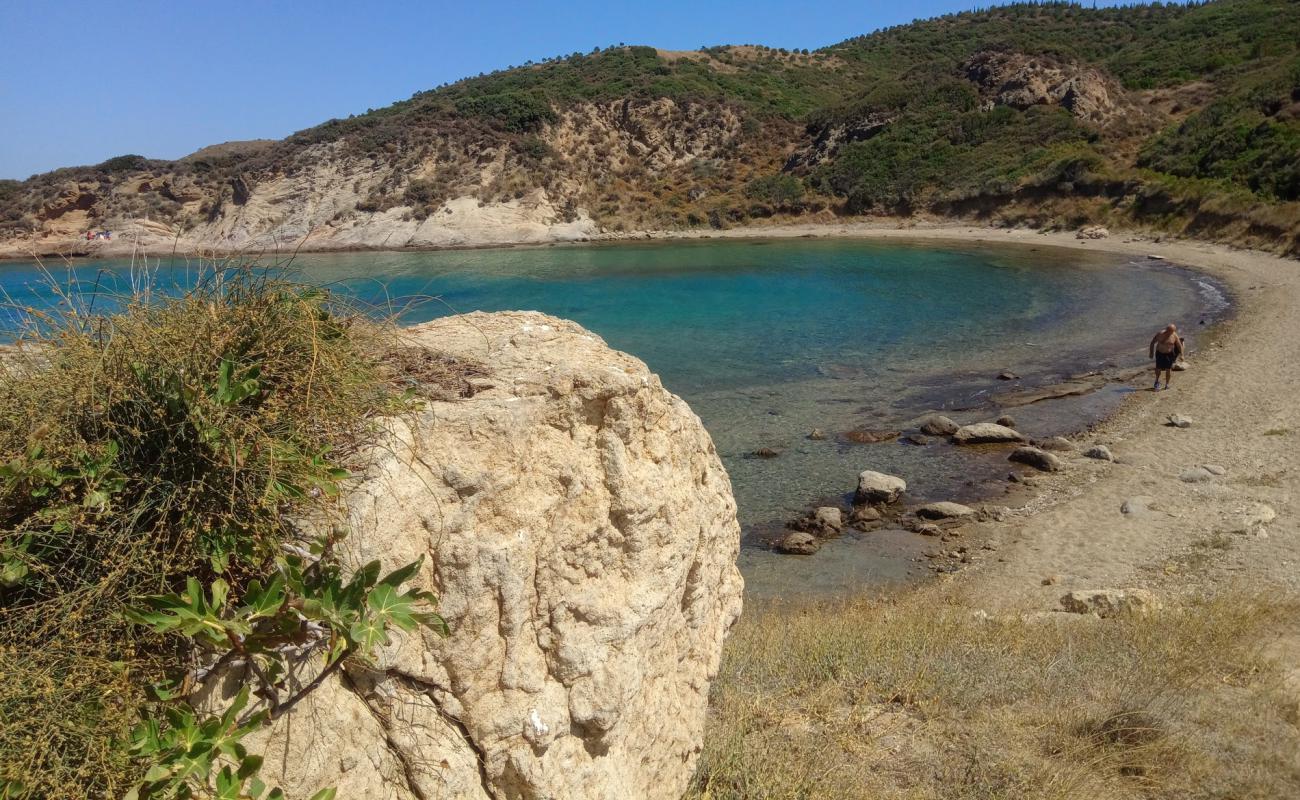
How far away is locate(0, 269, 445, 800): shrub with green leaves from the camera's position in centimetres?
176

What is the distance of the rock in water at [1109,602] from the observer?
7.43 m

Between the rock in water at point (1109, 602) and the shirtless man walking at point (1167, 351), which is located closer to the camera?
the rock in water at point (1109, 602)

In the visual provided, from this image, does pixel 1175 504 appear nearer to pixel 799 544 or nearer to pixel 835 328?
pixel 799 544

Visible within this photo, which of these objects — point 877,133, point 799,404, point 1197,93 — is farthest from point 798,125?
point 799,404

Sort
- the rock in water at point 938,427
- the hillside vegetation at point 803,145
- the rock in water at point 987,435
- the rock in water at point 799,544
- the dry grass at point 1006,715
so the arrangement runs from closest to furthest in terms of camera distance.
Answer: the dry grass at point 1006,715, the rock in water at point 799,544, the rock in water at point 987,435, the rock in water at point 938,427, the hillside vegetation at point 803,145

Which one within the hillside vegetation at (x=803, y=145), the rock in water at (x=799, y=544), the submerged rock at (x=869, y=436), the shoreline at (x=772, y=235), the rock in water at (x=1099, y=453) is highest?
the hillside vegetation at (x=803, y=145)

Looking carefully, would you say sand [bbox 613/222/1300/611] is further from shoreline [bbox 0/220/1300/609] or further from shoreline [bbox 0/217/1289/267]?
shoreline [bbox 0/217/1289/267]

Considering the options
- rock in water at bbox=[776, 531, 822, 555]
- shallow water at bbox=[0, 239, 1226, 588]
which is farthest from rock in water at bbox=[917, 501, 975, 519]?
rock in water at bbox=[776, 531, 822, 555]

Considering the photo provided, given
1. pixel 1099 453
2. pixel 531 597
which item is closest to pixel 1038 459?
pixel 1099 453

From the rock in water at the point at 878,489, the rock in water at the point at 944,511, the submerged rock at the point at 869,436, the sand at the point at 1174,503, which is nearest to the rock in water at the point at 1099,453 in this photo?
the sand at the point at 1174,503

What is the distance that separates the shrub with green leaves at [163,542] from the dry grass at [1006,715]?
2.38m

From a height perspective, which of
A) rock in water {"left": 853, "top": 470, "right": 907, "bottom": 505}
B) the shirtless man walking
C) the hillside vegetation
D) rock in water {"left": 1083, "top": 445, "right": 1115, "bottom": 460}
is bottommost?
rock in water {"left": 853, "top": 470, "right": 907, "bottom": 505}

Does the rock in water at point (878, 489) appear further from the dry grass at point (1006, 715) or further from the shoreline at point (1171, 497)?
the dry grass at point (1006, 715)

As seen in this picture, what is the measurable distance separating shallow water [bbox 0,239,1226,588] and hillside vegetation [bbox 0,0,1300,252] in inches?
391
